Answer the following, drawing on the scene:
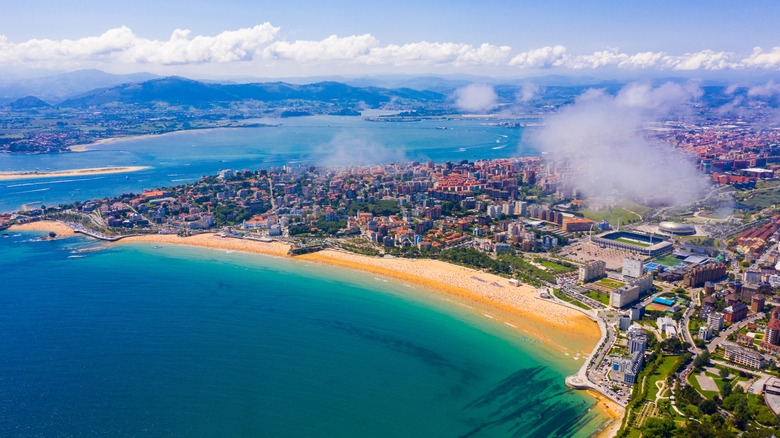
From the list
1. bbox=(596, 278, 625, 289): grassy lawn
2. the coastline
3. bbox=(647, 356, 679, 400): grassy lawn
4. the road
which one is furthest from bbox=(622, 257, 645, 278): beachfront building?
the coastline

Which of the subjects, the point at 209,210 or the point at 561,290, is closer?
the point at 561,290

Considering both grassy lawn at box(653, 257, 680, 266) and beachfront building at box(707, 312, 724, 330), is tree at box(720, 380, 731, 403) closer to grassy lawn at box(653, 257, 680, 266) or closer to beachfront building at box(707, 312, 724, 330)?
beachfront building at box(707, 312, 724, 330)

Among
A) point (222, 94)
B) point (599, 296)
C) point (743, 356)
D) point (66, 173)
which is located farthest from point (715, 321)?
point (222, 94)

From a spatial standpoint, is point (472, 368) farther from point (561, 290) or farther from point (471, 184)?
point (471, 184)

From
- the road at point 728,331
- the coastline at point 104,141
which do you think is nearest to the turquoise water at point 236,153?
the coastline at point 104,141

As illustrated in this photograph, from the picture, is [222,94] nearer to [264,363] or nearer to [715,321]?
[264,363]

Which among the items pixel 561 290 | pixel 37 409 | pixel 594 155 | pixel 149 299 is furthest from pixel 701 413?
pixel 594 155
